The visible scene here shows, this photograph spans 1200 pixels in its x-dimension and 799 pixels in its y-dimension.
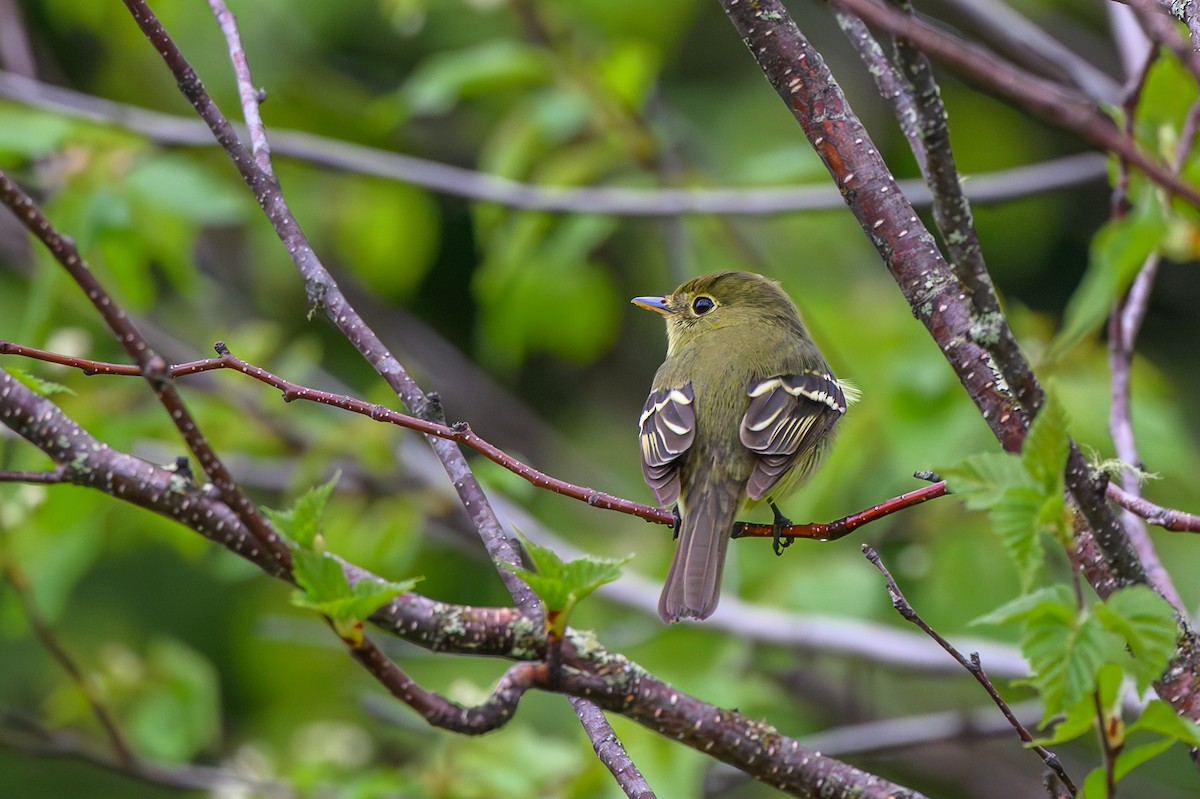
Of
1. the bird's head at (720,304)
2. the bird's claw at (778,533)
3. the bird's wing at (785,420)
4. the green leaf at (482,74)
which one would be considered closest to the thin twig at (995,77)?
the bird's claw at (778,533)

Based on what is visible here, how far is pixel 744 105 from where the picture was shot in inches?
284

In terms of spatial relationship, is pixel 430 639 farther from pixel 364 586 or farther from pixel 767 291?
pixel 767 291

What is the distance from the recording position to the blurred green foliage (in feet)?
14.0

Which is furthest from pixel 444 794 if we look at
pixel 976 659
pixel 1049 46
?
pixel 1049 46

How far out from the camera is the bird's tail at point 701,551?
2900 millimetres

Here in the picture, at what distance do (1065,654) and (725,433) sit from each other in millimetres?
1990

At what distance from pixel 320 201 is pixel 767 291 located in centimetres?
367

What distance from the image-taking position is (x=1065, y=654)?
151cm

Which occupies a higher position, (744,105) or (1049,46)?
(744,105)

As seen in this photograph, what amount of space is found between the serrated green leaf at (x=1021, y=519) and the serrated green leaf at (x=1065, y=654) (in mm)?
80

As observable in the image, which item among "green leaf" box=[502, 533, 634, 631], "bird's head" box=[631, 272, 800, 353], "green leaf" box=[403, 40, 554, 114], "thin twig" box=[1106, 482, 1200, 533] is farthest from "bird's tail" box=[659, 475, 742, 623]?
"green leaf" box=[403, 40, 554, 114]

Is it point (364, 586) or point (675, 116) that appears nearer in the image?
point (364, 586)

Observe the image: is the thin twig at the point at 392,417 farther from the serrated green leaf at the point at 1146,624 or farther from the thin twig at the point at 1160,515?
the serrated green leaf at the point at 1146,624

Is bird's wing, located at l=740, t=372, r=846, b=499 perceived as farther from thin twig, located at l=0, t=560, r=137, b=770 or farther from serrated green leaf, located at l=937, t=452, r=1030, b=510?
thin twig, located at l=0, t=560, r=137, b=770
